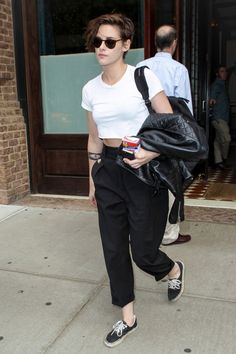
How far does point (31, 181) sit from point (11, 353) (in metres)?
3.55

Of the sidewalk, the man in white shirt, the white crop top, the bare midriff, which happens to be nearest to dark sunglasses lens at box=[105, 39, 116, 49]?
the white crop top

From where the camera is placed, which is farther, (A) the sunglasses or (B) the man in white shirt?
(B) the man in white shirt

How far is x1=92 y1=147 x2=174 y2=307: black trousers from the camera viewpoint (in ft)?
8.32

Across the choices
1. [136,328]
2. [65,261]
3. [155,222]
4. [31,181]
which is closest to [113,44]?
[155,222]

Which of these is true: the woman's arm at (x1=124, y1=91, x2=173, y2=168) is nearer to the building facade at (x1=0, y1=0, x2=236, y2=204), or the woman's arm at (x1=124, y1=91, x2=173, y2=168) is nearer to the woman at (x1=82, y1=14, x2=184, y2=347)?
the woman at (x1=82, y1=14, x2=184, y2=347)

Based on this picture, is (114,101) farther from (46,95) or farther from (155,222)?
(46,95)

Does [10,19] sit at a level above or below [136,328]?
above

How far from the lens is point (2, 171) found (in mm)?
5473

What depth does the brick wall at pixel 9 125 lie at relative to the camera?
5441 mm

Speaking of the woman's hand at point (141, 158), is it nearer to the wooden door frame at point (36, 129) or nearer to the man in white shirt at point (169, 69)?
the man in white shirt at point (169, 69)

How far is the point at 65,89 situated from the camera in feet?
19.0

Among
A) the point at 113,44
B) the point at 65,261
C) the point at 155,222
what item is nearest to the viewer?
the point at 113,44

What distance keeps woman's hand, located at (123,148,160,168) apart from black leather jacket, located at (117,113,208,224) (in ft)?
0.08

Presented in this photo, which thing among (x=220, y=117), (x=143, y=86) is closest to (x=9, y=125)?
(x=143, y=86)
